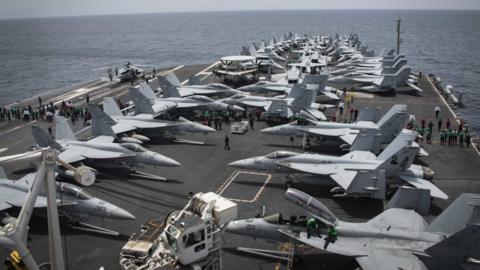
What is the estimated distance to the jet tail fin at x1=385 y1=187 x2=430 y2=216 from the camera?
22094mm

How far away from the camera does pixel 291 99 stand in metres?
49.9

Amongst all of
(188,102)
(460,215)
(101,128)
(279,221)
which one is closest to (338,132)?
(279,221)

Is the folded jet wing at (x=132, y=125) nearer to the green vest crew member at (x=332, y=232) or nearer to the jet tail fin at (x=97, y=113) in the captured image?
the jet tail fin at (x=97, y=113)

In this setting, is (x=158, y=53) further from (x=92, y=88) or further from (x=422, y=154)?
(x=422, y=154)

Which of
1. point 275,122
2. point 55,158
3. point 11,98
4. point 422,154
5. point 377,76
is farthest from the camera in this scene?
point 11,98

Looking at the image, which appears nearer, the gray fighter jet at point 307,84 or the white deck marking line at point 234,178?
the white deck marking line at point 234,178

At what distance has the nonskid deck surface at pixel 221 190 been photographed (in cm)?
2252

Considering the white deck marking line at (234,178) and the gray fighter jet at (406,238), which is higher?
the gray fighter jet at (406,238)

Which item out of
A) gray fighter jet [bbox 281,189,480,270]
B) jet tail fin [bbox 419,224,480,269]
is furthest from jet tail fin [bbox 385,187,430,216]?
jet tail fin [bbox 419,224,480,269]

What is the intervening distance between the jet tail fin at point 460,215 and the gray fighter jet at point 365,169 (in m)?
6.62

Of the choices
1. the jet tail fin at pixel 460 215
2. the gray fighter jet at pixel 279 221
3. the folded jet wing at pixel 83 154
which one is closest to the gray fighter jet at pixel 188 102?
the folded jet wing at pixel 83 154

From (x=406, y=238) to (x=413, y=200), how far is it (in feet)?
10.6

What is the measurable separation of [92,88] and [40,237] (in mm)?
51176

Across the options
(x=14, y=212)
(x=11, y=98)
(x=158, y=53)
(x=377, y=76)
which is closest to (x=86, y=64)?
(x=158, y=53)
